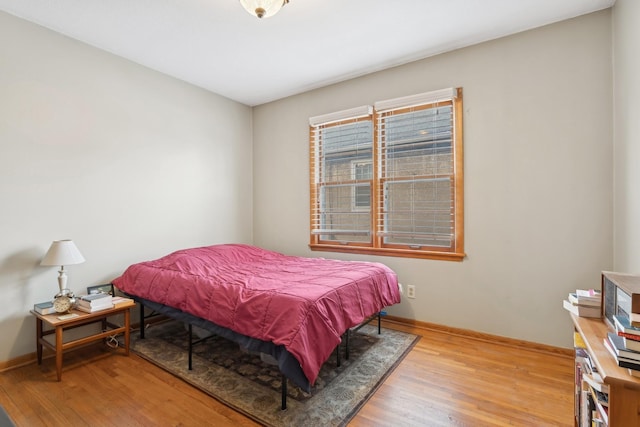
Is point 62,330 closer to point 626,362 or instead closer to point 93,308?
point 93,308

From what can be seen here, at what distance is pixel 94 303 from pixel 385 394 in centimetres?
228

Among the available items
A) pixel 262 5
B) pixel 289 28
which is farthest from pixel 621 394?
pixel 289 28

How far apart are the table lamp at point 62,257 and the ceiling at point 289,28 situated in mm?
1779

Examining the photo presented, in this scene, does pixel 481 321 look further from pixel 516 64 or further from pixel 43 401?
A: pixel 43 401

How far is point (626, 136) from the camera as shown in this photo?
205cm

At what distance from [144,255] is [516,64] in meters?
3.94

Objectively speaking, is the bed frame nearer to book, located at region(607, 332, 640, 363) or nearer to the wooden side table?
the wooden side table

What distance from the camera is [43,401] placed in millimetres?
1947

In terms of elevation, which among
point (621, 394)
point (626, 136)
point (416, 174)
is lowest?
point (621, 394)

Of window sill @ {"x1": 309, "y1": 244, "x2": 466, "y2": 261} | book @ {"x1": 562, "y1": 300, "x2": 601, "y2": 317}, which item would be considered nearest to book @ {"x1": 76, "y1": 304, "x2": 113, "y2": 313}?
window sill @ {"x1": 309, "y1": 244, "x2": 466, "y2": 261}

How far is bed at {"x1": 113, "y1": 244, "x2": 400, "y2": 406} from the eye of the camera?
1.78 metres

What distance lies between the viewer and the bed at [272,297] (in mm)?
1783

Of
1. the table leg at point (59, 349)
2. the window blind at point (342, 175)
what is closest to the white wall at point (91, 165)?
the table leg at point (59, 349)

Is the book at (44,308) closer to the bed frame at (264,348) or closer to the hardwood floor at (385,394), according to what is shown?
the hardwood floor at (385,394)
